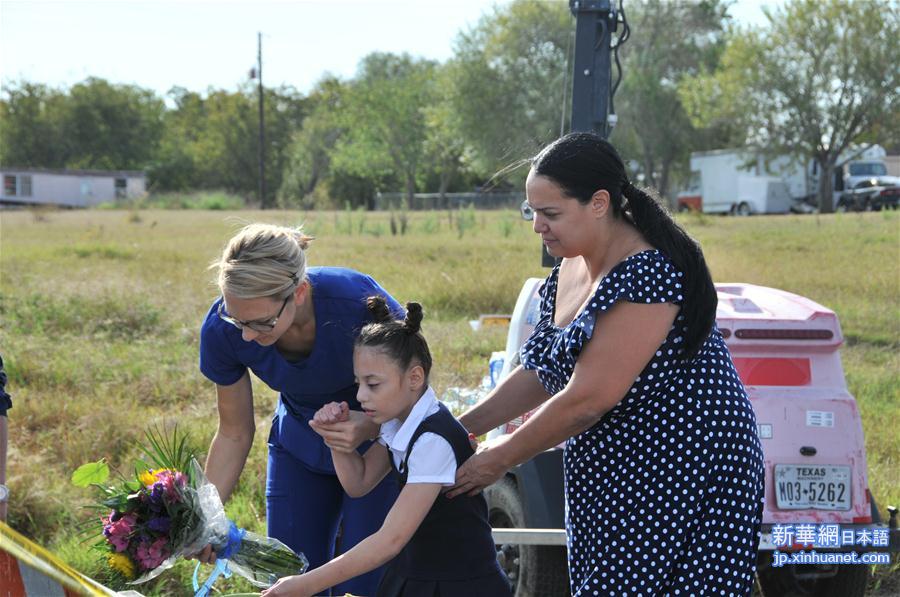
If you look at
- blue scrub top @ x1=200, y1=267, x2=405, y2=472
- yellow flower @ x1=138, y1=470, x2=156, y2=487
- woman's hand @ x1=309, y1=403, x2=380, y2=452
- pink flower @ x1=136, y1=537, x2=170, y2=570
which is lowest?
pink flower @ x1=136, y1=537, x2=170, y2=570

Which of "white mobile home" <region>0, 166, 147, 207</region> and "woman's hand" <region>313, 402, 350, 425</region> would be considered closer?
"woman's hand" <region>313, 402, 350, 425</region>

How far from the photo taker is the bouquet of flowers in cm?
284

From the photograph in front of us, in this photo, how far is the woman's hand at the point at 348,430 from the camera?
9.69 ft

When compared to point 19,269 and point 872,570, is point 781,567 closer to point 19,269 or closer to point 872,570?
point 872,570

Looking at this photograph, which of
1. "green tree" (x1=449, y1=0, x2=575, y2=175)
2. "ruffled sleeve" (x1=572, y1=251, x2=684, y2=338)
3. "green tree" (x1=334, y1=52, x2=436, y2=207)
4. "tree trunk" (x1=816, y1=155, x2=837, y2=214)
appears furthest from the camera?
"green tree" (x1=334, y1=52, x2=436, y2=207)

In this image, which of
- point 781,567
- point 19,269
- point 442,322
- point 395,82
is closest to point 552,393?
point 781,567

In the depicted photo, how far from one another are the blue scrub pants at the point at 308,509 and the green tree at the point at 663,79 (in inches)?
1961

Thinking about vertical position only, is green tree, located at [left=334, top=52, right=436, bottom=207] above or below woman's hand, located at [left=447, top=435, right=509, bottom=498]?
above

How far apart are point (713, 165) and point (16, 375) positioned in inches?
1673

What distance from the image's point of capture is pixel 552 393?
2887mm

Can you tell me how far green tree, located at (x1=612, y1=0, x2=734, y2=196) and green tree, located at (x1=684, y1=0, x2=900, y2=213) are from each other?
24.9 ft

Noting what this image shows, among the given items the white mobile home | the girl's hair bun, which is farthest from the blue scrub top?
the white mobile home

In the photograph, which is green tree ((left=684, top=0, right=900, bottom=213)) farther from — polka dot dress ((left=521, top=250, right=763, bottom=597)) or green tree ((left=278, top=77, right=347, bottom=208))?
polka dot dress ((left=521, top=250, right=763, bottom=597))

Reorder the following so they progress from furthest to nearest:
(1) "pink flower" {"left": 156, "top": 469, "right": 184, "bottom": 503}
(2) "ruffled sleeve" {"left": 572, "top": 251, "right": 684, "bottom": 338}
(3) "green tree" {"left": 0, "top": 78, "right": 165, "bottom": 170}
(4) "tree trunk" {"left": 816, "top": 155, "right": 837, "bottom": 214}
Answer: (3) "green tree" {"left": 0, "top": 78, "right": 165, "bottom": 170}
(4) "tree trunk" {"left": 816, "top": 155, "right": 837, "bottom": 214}
(1) "pink flower" {"left": 156, "top": 469, "right": 184, "bottom": 503}
(2) "ruffled sleeve" {"left": 572, "top": 251, "right": 684, "bottom": 338}
